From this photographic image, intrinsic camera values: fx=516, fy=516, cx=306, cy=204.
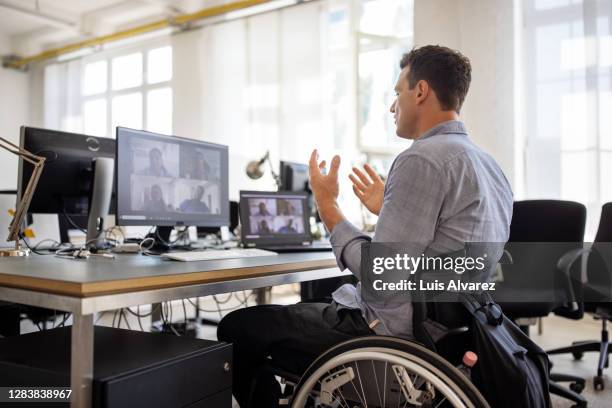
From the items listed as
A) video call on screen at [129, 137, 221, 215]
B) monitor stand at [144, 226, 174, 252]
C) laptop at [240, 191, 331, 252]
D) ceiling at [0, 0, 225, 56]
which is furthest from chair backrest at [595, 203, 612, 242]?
ceiling at [0, 0, 225, 56]

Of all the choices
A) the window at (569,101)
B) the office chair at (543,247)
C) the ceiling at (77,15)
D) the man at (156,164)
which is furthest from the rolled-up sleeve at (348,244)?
the ceiling at (77,15)

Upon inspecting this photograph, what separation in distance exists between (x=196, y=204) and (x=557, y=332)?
2.98 metres

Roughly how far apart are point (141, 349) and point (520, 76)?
370cm

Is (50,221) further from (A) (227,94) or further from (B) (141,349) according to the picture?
(A) (227,94)

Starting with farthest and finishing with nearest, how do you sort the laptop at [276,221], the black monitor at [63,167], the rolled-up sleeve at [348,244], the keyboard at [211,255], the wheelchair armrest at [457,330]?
the laptop at [276,221] → the black monitor at [63,167] → the keyboard at [211,255] → the rolled-up sleeve at [348,244] → the wheelchair armrest at [457,330]

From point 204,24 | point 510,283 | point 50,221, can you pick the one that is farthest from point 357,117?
point 50,221

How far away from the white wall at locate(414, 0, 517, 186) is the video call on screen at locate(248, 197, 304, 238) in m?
2.13

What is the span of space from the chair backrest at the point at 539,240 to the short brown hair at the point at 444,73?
1336 mm

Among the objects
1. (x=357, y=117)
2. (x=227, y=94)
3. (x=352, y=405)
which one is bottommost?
(x=352, y=405)

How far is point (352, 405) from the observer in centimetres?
125

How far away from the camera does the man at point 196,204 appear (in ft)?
6.79

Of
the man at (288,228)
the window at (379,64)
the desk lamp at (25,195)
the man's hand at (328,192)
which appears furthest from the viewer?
the window at (379,64)

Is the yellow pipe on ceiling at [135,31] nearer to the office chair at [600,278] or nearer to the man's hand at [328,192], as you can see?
the office chair at [600,278]

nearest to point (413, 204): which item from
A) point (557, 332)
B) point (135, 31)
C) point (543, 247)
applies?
point (543, 247)
